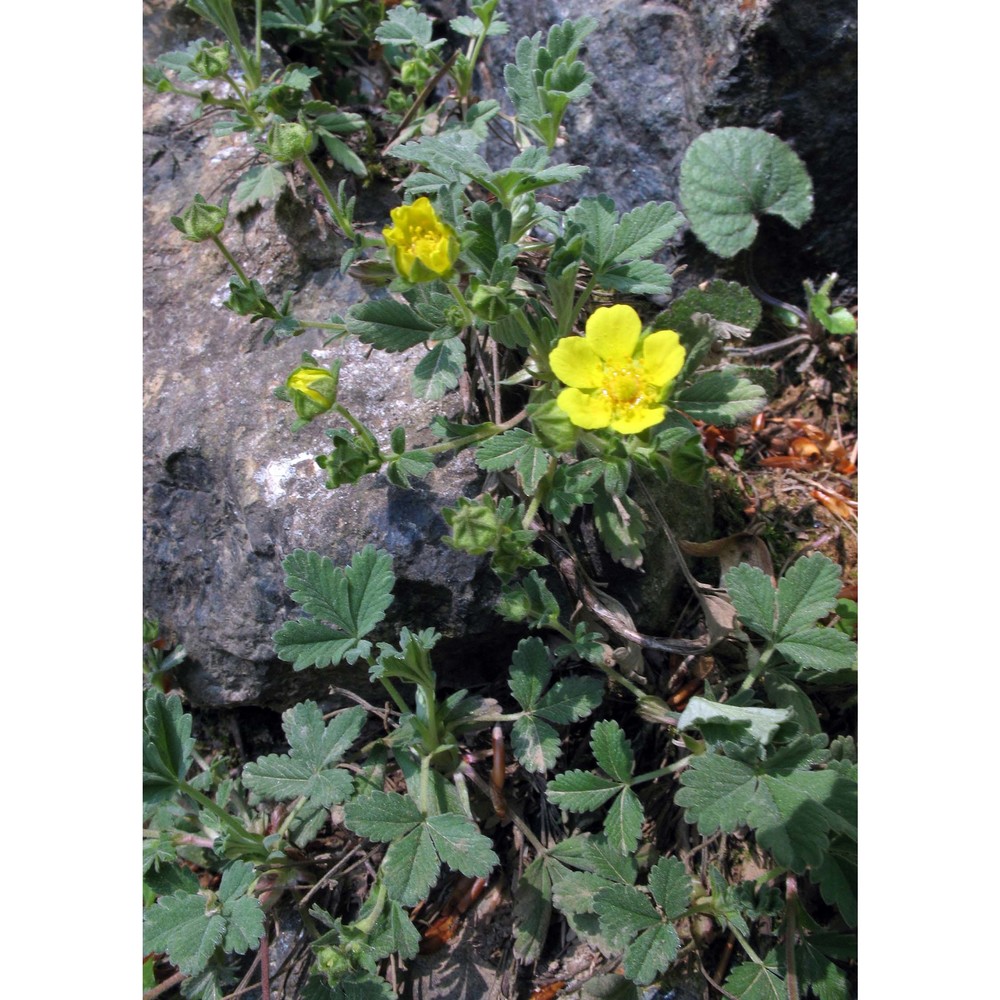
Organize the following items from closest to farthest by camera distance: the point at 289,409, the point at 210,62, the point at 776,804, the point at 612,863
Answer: the point at 776,804, the point at 612,863, the point at 289,409, the point at 210,62

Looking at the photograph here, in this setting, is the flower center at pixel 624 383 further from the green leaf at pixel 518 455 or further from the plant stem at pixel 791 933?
the plant stem at pixel 791 933

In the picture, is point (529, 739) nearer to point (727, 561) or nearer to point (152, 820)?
point (727, 561)

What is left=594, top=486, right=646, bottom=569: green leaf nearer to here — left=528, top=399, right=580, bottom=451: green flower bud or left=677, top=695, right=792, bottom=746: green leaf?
left=528, top=399, right=580, bottom=451: green flower bud

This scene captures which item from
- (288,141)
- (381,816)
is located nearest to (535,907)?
(381,816)

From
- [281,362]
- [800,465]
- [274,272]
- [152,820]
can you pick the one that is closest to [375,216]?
[274,272]

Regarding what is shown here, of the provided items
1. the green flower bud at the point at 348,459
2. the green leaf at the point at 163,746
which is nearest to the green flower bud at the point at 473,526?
the green flower bud at the point at 348,459

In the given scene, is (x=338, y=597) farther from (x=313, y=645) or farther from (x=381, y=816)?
(x=381, y=816)
